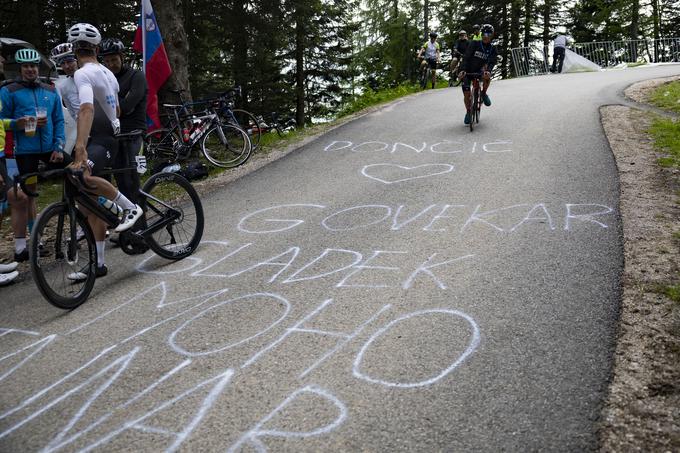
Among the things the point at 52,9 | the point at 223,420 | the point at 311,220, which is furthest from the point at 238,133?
the point at 52,9

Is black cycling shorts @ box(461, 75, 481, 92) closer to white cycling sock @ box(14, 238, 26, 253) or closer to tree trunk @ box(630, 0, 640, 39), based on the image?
white cycling sock @ box(14, 238, 26, 253)

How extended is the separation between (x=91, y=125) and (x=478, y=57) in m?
7.84

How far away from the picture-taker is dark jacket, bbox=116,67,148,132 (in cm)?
574

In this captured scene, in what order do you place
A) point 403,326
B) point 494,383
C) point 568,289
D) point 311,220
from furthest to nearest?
point 311,220 → point 568,289 → point 403,326 → point 494,383

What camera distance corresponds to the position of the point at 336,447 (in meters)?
2.65

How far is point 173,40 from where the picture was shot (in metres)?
10.4

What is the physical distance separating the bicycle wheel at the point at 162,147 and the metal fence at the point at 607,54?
2141cm

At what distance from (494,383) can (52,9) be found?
19.5m

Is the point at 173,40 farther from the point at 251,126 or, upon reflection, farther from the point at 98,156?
the point at 98,156

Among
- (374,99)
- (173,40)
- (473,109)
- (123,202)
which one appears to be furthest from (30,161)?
(374,99)

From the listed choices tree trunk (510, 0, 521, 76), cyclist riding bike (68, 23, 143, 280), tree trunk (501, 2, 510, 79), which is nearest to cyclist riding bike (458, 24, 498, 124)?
cyclist riding bike (68, 23, 143, 280)

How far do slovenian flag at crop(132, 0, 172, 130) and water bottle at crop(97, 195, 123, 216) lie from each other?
16.9ft

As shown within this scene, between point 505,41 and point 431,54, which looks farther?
point 505,41

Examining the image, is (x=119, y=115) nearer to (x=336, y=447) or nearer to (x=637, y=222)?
(x=336, y=447)
